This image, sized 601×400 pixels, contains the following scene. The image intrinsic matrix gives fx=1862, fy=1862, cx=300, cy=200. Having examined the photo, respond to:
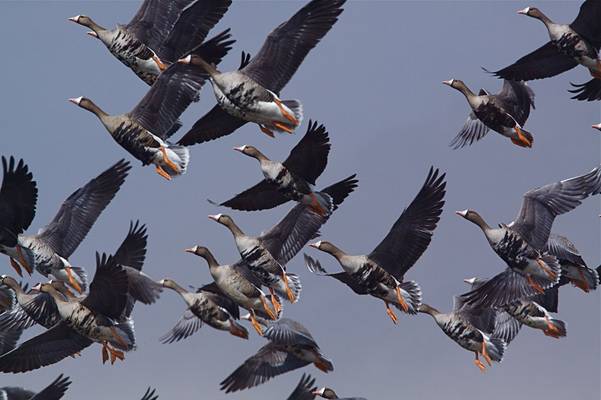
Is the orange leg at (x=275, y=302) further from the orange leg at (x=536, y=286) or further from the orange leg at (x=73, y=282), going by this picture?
the orange leg at (x=536, y=286)

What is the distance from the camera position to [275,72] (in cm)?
3500

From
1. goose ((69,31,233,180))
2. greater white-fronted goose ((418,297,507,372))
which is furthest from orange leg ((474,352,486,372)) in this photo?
goose ((69,31,233,180))

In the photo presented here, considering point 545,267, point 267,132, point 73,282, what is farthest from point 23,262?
point 545,267

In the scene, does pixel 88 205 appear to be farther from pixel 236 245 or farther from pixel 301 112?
pixel 301 112

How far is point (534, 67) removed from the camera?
39.7 meters

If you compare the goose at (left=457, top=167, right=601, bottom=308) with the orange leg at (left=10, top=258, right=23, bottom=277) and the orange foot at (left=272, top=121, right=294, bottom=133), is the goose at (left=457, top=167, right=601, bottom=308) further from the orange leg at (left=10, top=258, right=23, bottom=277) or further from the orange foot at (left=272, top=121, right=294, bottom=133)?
the orange leg at (left=10, top=258, right=23, bottom=277)

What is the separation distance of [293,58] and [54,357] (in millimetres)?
7879

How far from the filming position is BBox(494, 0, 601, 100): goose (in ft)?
124

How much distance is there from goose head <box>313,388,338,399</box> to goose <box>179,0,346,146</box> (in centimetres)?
578

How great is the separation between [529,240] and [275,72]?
6.72 meters

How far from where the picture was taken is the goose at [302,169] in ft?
117

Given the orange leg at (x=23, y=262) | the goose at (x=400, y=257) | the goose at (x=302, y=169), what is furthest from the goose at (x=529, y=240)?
the orange leg at (x=23, y=262)

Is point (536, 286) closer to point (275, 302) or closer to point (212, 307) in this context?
point (275, 302)

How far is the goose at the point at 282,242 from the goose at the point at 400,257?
3.51 ft
